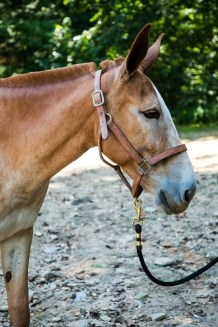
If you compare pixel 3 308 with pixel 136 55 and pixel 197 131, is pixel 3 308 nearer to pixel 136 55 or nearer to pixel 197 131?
pixel 136 55

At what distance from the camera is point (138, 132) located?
2811mm

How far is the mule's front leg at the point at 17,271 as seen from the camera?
11.2 feet

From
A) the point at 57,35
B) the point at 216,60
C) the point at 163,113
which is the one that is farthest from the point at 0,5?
the point at 163,113

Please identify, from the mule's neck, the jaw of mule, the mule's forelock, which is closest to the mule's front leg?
the mule's neck

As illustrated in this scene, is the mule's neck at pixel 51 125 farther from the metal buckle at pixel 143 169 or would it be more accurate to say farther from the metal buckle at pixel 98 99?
the metal buckle at pixel 143 169

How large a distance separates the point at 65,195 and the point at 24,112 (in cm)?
444

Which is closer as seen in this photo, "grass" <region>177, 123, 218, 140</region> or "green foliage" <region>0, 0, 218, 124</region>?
"grass" <region>177, 123, 218, 140</region>

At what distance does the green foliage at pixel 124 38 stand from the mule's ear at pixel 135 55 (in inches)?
443

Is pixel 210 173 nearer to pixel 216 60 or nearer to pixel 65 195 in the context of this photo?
pixel 65 195

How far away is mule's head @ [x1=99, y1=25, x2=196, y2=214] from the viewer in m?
2.78

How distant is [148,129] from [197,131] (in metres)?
10.6

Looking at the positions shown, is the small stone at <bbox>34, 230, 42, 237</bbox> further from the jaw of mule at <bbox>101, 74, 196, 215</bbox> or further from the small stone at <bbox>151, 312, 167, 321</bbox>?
the jaw of mule at <bbox>101, 74, 196, 215</bbox>

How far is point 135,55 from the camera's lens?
2.73 meters

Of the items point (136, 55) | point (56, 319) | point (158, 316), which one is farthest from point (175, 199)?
point (56, 319)
